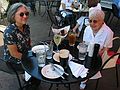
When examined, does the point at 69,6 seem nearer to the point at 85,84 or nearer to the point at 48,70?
the point at 85,84

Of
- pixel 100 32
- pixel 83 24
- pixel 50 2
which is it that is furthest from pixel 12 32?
pixel 50 2

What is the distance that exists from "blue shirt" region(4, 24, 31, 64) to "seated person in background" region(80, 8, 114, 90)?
0.77 meters

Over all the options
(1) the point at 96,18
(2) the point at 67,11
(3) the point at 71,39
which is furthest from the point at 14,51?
(2) the point at 67,11

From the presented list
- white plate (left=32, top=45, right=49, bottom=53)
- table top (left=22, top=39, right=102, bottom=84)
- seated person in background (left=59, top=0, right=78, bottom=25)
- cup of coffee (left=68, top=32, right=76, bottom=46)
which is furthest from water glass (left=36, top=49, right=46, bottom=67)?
seated person in background (left=59, top=0, right=78, bottom=25)

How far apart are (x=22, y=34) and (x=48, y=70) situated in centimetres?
74

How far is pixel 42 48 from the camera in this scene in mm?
2639

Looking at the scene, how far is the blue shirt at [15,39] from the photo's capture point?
2.63 meters

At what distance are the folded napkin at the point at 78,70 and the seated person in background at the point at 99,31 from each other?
59 centimetres

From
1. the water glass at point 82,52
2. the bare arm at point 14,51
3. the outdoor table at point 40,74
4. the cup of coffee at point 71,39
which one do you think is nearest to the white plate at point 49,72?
the outdoor table at point 40,74

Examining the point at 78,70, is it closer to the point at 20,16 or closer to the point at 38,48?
the point at 38,48

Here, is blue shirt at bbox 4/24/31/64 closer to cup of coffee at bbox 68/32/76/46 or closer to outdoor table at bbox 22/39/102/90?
outdoor table at bbox 22/39/102/90

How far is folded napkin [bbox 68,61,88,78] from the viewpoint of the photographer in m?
2.17

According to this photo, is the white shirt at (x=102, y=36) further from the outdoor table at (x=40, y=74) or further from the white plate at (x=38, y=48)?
the white plate at (x=38, y=48)

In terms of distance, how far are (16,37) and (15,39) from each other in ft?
0.10
